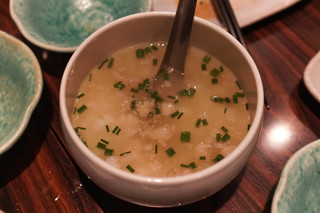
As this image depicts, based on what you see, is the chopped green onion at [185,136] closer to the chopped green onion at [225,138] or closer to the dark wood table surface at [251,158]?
the chopped green onion at [225,138]

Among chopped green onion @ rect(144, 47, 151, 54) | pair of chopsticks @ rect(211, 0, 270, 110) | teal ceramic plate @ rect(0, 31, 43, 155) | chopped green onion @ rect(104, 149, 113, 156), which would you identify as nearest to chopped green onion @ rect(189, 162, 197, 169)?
chopped green onion @ rect(104, 149, 113, 156)

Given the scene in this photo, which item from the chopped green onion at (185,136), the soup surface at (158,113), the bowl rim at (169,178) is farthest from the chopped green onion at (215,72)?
the chopped green onion at (185,136)

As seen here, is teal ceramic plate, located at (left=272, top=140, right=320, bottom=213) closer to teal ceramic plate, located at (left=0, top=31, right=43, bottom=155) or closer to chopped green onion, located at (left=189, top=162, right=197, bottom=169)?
chopped green onion, located at (left=189, top=162, right=197, bottom=169)

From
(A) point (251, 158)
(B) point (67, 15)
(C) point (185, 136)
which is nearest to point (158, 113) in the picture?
(C) point (185, 136)

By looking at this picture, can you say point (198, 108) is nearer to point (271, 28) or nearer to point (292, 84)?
point (292, 84)

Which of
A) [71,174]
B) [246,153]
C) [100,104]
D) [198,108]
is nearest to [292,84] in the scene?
[198,108]

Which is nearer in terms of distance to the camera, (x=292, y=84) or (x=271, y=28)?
(x=292, y=84)

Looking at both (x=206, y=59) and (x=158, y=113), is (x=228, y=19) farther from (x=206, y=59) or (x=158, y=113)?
(x=158, y=113)
